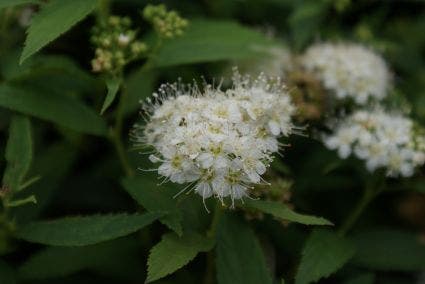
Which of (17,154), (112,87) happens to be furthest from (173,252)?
(17,154)

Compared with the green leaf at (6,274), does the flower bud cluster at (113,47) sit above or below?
above

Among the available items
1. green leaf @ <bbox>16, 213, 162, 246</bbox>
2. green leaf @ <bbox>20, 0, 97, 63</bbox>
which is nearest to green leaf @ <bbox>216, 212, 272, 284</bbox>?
green leaf @ <bbox>16, 213, 162, 246</bbox>

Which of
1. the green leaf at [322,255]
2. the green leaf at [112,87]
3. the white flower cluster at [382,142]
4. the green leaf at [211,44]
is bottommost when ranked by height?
the green leaf at [322,255]

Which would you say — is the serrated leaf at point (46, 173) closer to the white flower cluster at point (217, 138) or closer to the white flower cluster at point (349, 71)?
the white flower cluster at point (217, 138)

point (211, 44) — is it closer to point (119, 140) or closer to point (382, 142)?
point (119, 140)

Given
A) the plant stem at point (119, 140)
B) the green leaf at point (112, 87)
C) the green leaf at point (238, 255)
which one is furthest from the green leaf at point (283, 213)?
the plant stem at point (119, 140)

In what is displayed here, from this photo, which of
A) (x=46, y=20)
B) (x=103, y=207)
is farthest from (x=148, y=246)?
(x=46, y=20)
